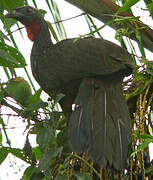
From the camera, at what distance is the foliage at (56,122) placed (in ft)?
4.12

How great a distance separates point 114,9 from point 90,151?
474 millimetres

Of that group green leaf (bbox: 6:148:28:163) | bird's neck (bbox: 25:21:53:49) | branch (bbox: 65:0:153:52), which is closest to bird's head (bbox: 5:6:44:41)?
bird's neck (bbox: 25:21:53:49)

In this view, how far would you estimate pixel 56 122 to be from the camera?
134 centimetres

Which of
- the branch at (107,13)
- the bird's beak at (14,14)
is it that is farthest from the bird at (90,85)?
the branch at (107,13)

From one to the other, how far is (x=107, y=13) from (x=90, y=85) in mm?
277

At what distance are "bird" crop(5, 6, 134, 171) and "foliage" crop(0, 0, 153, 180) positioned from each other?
38mm

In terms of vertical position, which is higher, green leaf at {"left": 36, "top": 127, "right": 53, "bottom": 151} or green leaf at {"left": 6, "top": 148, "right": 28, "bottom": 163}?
green leaf at {"left": 36, "top": 127, "right": 53, "bottom": 151}

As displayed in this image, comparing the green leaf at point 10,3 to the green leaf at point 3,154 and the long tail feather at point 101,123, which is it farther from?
the green leaf at point 3,154

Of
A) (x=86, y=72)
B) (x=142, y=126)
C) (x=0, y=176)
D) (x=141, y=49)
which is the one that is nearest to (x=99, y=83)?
(x=86, y=72)

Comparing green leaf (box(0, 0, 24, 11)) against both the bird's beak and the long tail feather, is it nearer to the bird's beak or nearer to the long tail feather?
the bird's beak

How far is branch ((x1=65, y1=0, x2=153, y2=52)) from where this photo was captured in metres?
1.51

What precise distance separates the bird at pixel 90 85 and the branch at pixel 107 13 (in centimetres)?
11

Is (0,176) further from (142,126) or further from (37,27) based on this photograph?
(37,27)

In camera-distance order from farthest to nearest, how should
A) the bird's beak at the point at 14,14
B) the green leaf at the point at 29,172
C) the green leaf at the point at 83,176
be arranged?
the bird's beak at the point at 14,14 → the green leaf at the point at 29,172 → the green leaf at the point at 83,176
